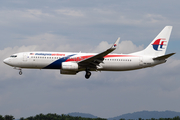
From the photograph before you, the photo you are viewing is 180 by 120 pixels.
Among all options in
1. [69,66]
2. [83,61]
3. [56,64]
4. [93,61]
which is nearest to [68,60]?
[69,66]

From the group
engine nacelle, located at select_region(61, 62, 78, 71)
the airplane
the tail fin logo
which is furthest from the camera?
the tail fin logo

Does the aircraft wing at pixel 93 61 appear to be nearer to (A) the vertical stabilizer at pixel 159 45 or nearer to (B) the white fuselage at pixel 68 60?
(B) the white fuselage at pixel 68 60

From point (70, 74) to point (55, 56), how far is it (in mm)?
5322

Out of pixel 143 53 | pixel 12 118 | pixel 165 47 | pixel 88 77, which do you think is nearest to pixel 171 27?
pixel 165 47

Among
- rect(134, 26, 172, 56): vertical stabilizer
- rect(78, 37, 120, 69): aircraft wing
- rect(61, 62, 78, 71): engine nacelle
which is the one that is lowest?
rect(61, 62, 78, 71): engine nacelle

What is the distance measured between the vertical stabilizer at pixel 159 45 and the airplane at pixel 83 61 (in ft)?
1.45

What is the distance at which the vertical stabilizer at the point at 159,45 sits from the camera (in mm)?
50250

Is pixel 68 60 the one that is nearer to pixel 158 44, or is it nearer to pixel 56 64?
pixel 56 64

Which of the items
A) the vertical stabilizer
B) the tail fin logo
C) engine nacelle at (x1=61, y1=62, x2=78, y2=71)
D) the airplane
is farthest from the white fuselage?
the tail fin logo

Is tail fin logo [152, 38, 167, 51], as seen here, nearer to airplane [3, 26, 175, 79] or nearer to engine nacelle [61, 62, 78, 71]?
airplane [3, 26, 175, 79]

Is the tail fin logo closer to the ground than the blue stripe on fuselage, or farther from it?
farther from it

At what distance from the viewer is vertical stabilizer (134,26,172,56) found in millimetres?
50250

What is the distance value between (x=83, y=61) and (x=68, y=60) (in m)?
2.67

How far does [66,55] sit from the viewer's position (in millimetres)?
45406
